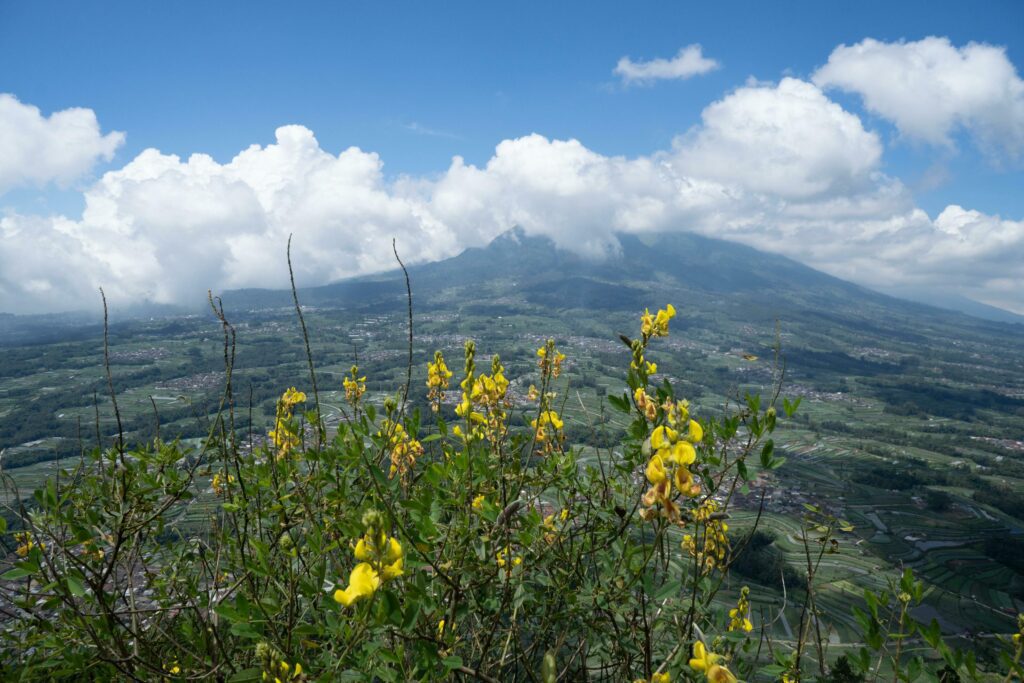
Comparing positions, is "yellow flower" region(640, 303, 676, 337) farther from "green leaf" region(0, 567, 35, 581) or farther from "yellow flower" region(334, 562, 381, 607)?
"green leaf" region(0, 567, 35, 581)

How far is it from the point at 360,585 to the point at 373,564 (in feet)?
0.30

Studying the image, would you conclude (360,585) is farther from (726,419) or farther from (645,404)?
(726,419)

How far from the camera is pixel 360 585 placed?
139 cm

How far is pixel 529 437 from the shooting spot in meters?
3.68

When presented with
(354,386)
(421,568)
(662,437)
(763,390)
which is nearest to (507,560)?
(421,568)

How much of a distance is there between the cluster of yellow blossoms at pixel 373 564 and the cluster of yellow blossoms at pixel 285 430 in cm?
175

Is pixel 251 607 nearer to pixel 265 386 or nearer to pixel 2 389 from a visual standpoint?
pixel 265 386

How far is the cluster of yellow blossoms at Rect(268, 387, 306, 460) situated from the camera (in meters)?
3.21

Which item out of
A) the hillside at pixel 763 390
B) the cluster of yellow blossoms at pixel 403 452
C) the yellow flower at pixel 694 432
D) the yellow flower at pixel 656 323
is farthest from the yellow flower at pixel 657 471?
the cluster of yellow blossoms at pixel 403 452

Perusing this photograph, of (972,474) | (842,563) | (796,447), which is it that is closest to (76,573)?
(842,563)

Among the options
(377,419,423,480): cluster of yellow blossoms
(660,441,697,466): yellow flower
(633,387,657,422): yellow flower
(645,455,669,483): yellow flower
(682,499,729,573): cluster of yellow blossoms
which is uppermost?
(633,387,657,422): yellow flower

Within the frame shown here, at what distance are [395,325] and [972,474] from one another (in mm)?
152132

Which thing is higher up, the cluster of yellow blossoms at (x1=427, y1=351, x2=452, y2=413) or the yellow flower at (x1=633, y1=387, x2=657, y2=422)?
the yellow flower at (x1=633, y1=387, x2=657, y2=422)

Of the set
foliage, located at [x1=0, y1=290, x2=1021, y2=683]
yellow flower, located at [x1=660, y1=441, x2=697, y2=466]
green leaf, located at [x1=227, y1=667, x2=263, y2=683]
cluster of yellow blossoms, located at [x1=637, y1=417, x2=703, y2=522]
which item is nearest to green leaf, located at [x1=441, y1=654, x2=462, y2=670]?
foliage, located at [x1=0, y1=290, x2=1021, y2=683]
